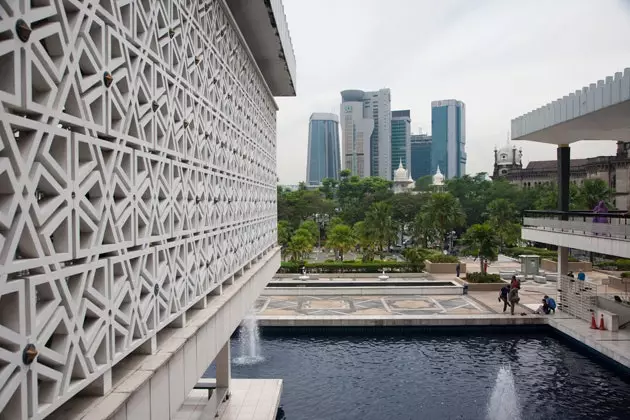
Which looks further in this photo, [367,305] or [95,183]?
[367,305]

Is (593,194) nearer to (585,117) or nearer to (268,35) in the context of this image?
(585,117)

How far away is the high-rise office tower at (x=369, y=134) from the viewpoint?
162 meters

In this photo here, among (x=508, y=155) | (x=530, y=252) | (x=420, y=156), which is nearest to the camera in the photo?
(x=530, y=252)

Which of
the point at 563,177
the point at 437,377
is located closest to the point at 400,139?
the point at 563,177

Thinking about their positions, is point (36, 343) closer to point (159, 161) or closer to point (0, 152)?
point (0, 152)

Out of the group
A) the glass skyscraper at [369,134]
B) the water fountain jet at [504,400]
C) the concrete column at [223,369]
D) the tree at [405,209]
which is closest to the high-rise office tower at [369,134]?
the glass skyscraper at [369,134]

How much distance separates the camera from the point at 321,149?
181250 mm

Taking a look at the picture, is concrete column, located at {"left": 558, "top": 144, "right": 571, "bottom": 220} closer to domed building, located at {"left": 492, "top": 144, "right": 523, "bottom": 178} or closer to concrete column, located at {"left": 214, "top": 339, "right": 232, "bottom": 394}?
concrete column, located at {"left": 214, "top": 339, "right": 232, "bottom": 394}

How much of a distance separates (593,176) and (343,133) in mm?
113919

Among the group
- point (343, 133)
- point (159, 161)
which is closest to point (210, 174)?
point (159, 161)

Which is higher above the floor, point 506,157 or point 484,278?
point 506,157

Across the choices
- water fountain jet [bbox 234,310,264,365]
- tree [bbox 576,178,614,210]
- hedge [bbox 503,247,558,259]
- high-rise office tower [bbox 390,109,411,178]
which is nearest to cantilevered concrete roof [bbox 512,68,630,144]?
water fountain jet [bbox 234,310,264,365]

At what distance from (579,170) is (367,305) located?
5279 centimetres

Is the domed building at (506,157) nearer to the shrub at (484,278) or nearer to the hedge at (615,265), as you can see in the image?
the hedge at (615,265)
